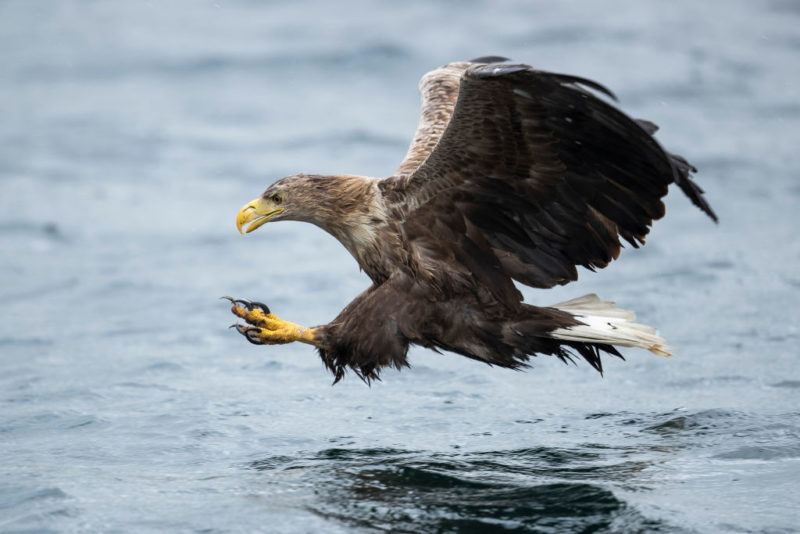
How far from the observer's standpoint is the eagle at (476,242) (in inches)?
215

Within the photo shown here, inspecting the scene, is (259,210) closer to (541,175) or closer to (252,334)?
(252,334)

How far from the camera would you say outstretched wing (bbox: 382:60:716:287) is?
16.4 feet

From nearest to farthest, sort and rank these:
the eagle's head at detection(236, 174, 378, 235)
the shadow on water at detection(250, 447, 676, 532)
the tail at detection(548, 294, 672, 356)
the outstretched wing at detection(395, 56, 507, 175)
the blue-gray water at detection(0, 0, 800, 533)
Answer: the shadow on water at detection(250, 447, 676, 532) < the blue-gray water at detection(0, 0, 800, 533) < the tail at detection(548, 294, 672, 356) < the eagle's head at detection(236, 174, 378, 235) < the outstretched wing at detection(395, 56, 507, 175)

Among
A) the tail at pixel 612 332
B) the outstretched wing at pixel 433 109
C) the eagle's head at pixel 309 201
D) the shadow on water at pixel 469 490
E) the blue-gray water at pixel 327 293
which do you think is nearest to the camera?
the shadow on water at pixel 469 490

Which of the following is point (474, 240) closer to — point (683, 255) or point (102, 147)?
point (683, 255)

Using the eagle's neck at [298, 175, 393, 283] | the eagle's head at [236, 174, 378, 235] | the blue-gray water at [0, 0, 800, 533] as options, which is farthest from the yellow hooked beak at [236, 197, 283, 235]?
the blue-gray water at [0, 0, 800, 533]

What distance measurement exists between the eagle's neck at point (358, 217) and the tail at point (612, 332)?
34.0 inches

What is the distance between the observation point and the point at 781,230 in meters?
10.1

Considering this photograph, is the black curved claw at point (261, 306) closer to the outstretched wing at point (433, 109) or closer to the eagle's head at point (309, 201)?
the eagle's head at point (309, 201)

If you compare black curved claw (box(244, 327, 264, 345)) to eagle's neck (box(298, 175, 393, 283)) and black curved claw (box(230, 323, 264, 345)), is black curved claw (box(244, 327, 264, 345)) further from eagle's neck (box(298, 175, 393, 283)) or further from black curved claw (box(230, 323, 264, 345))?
eagle's neck (box(298, 175, 393, 283))

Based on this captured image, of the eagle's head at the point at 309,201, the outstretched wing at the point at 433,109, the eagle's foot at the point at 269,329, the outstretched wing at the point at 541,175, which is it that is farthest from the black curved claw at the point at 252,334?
the outstretched wing at the point at 433,109

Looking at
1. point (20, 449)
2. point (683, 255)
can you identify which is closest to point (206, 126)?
point (683, 255)

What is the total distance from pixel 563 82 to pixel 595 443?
195 cm

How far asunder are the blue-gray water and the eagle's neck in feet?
2.97
